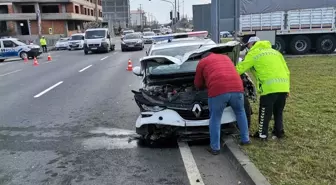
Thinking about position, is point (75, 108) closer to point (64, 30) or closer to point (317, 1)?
point (317, 1)

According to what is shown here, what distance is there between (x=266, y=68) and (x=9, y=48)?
24.7 meters

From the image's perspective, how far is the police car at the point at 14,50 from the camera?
83.6 ft

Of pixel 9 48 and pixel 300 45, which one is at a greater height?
pixel 9 48

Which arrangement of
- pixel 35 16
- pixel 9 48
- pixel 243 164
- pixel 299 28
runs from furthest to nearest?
pixel 35 16, pixel 9 48, pixel 299 28, pixel 243 164

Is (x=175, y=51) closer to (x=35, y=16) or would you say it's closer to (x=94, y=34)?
(x=94, y=34)

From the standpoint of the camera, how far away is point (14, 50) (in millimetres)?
25922

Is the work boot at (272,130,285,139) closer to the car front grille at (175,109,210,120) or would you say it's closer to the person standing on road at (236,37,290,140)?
the person standing on road at (236,37,290,140)

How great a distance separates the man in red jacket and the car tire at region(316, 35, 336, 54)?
15.8 metres

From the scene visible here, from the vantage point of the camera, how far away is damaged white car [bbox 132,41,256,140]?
5.30 metres

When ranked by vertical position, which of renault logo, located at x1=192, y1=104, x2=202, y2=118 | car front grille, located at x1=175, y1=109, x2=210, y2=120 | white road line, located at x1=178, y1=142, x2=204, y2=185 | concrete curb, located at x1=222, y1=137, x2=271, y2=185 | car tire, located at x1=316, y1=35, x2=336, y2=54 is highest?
car tire, located at x1=316, y1=35, x2=336, y2=54

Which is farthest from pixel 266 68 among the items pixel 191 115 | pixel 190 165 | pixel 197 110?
pixel 190 165

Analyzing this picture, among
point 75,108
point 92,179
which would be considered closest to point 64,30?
point 75,108

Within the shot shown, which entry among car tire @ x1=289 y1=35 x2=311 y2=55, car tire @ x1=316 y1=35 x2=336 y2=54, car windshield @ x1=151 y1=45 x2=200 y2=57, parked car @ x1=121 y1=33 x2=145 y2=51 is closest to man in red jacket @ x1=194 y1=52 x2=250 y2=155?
car windshield @ x1=151 y1=45 x2=200 y2=57

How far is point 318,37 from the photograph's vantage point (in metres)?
18.9
